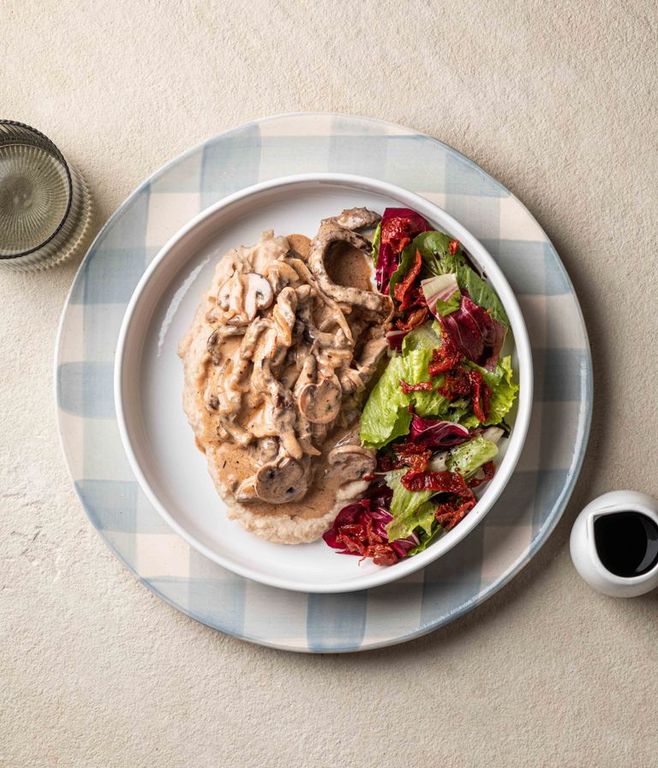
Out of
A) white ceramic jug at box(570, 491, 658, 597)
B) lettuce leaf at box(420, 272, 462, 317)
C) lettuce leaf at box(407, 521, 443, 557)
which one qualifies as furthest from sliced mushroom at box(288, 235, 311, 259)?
white ceramic jug at box(570, 491, 658, 597)

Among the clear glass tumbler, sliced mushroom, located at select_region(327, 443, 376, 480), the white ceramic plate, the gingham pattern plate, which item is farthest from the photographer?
the clear glass tumbler

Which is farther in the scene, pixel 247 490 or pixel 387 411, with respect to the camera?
pixel 247 490

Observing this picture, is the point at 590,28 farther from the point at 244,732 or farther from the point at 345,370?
the point at 244,732

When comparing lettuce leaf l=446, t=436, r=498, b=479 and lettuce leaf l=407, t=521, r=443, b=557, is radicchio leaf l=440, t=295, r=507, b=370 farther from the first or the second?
lettuce leaf l=407, t=521, r=443, b=557

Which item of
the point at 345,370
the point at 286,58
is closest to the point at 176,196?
the point at 286,58

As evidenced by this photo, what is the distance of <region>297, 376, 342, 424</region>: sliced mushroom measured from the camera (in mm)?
3240

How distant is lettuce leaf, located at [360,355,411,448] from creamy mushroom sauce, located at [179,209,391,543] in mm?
67

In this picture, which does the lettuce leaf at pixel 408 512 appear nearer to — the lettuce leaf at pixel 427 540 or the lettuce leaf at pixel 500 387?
the lettuce leaf at pixel 427 540

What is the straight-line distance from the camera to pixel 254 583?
354 cm

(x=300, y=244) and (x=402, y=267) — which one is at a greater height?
(x=300, y=244)

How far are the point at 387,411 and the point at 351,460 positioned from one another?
28 cm

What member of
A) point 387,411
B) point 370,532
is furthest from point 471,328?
point 370,532

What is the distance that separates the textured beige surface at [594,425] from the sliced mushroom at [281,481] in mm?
931

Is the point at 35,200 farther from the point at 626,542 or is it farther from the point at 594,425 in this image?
the point at 626,542
